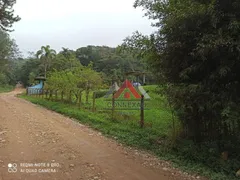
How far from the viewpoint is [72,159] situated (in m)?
5.45

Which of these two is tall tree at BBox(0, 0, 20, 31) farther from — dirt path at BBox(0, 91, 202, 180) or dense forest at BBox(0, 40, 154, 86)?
dense forest at BBox(0, 40, 154, 86)

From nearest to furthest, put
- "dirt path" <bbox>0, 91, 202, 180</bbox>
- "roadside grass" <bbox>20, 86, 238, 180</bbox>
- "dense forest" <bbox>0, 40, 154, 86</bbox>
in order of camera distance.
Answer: "dirt path" <bbox>0, 91, 202, 180</bbox> → "roadside grass" <bbox>20, 86, 238, 180</bbox> → "dense forest" <bbox>0, 40, 154, 86</bbox>

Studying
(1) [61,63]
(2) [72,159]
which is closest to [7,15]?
(2) [72,159]

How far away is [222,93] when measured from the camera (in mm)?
4973

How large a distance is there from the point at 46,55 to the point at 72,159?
44640mm

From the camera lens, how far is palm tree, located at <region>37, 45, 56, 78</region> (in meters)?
46.5

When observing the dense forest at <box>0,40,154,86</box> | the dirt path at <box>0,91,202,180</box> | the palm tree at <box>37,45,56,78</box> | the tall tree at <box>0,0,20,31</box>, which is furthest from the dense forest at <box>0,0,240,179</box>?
the palm tree at <box>37,45,56,78</box>

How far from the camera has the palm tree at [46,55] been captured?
153 ft

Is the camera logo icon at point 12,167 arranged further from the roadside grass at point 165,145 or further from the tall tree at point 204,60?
the tall tree at point 204,60

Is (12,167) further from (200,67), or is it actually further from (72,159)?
(200,67)

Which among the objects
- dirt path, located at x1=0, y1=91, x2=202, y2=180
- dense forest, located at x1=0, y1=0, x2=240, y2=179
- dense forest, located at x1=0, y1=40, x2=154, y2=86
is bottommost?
dirt path, located at x1=0, y1=91, x2=202, y2=180

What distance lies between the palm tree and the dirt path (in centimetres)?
4034

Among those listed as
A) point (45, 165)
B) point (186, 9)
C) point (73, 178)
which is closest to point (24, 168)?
point (45, 165)

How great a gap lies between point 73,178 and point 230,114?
116 inches
